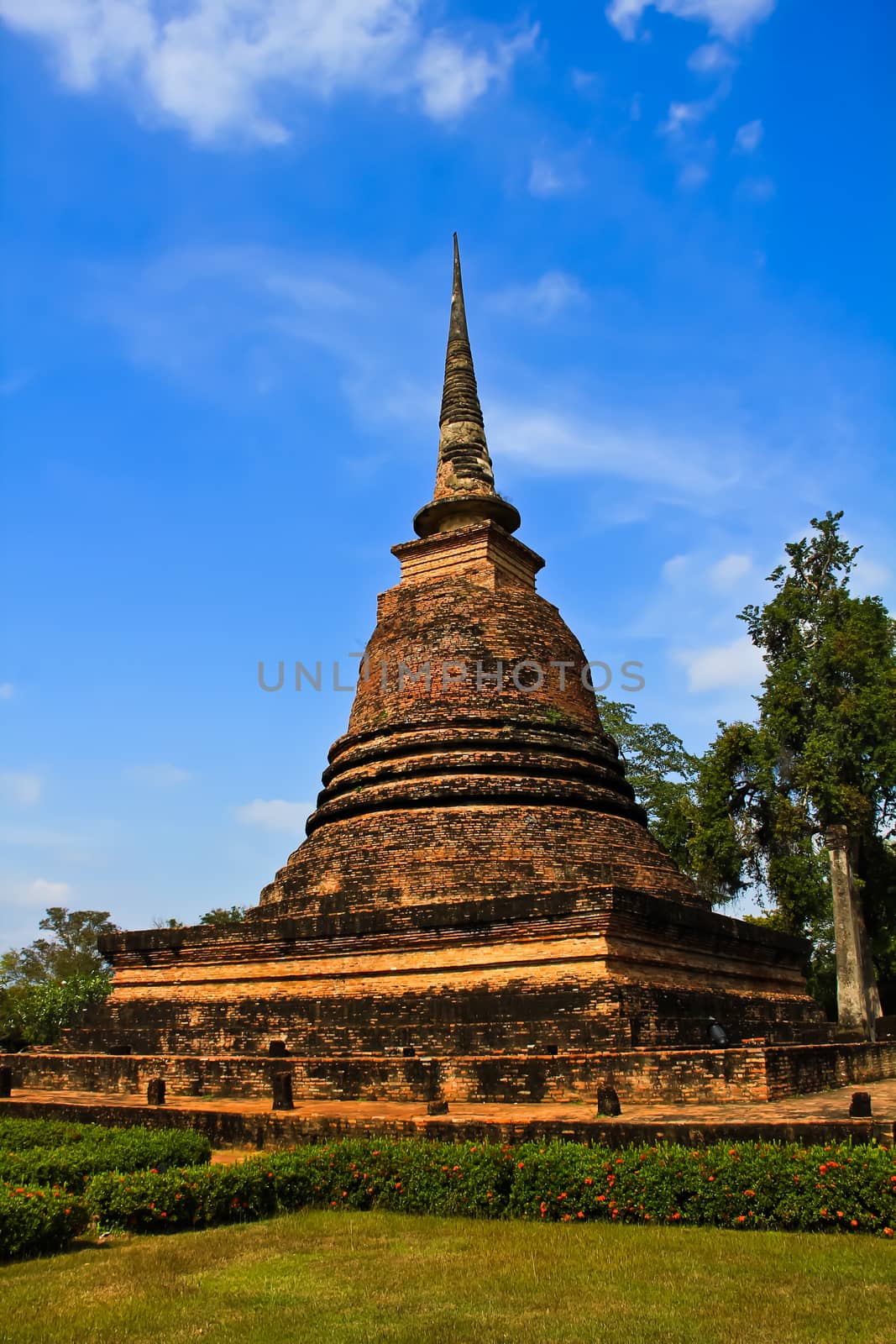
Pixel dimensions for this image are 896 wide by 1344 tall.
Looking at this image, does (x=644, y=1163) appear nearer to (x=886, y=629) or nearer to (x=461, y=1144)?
(x=461, y=1144)

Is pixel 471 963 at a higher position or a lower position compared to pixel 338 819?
lower

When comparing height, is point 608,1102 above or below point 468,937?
below

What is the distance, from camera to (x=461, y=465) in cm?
2183

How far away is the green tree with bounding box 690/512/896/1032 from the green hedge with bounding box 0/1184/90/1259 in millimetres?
17779

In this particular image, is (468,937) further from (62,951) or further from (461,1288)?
(62,951)

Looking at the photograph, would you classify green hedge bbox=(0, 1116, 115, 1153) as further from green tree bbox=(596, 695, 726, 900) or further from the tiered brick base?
green tree bbox=(596, 695, 726, 900)

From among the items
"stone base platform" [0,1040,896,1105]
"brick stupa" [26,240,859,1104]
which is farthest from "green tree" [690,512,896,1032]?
"stone base platform" [0,1040,896,1105]

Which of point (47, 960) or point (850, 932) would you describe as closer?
point (850, 932)

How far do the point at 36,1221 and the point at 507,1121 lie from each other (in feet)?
11.9

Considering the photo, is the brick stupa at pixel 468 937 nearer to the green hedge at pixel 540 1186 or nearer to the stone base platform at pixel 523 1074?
the stone base platform at pixel 523 1074

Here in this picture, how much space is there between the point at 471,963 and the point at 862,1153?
719cm

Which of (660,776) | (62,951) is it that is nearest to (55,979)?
(62,951)

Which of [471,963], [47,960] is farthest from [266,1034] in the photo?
[47,960]

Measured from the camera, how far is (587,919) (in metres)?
12.5
